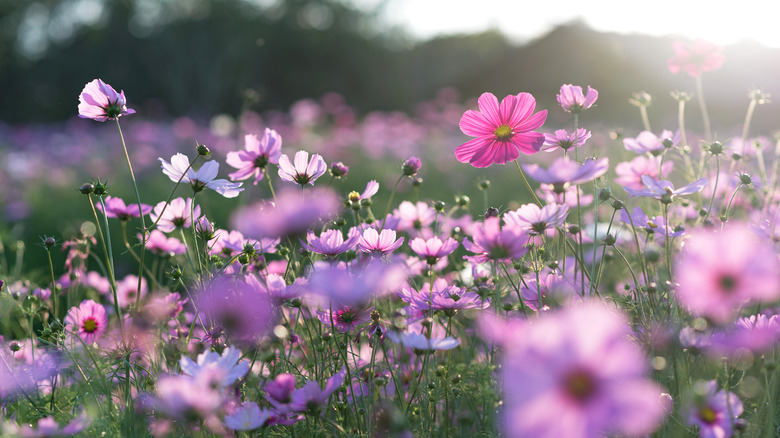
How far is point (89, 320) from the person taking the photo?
131 cm

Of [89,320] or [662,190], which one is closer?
[662,190]

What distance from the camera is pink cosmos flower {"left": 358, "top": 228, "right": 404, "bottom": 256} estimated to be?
1.05 m

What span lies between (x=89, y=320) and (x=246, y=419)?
68 centimetres

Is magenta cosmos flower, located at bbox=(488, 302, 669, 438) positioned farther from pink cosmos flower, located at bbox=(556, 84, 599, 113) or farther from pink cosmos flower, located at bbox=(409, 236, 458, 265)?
pink cosmos flower, located at bbox=(556, 84, 599, 113)

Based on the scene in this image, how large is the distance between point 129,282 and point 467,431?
1092 mm

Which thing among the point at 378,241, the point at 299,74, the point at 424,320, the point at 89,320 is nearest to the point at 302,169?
the point at 378,241

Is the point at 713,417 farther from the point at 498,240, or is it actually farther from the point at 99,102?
the point at 99,102

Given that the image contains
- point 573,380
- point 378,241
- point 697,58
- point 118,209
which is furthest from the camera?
point 697,58

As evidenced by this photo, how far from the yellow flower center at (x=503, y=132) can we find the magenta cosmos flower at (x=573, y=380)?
668 millimetres

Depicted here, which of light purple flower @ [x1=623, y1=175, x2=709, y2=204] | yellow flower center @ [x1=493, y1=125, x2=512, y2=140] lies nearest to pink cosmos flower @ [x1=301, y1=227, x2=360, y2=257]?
yellow flower center @ [x1=493, y1=125, x2=512, y2=140]

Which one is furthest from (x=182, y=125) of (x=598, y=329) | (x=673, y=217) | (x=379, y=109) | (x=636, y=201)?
(x=379, y=109)

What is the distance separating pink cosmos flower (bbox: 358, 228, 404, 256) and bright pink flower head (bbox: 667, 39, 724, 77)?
57.8 inches

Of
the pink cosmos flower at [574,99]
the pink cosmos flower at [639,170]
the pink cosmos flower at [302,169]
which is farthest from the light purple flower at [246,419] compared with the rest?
the pink cosmos flower at [639,170]

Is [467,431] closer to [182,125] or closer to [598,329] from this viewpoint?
[598,329]
